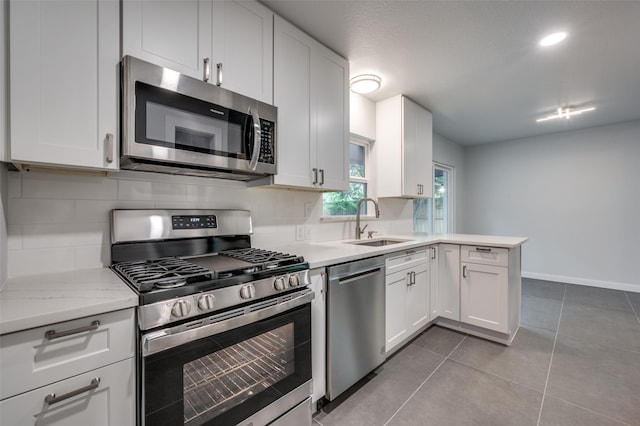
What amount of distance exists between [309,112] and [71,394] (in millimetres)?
1853

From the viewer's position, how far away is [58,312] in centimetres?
78

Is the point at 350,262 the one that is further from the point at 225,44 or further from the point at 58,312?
the point at 225,44

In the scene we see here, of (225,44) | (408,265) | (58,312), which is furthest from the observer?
(408,265)

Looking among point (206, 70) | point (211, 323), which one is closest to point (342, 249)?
point (211, 323)

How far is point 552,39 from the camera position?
2086 millimetres

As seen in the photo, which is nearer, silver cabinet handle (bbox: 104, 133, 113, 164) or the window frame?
silver cabinet handle (bbox: 104, 133, 113, 164)

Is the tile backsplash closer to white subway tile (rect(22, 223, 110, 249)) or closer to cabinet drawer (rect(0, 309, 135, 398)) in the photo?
white subway tile (rect(22, 223, 110, 249))

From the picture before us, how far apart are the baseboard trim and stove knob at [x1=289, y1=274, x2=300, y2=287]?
522 centimetres

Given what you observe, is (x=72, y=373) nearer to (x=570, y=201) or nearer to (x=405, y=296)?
(x=405, y=296)

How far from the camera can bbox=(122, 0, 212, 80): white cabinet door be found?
1.20 metres

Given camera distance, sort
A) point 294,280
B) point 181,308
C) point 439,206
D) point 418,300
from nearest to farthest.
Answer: point 181,308 → point 294,280 → point 418,300 → point 439,206

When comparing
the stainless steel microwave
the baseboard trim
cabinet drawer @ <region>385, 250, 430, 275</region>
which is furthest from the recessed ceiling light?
the baseboard trim

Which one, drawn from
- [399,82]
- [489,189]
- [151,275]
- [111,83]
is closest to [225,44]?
[111,83]

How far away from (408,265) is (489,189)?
3967mm
